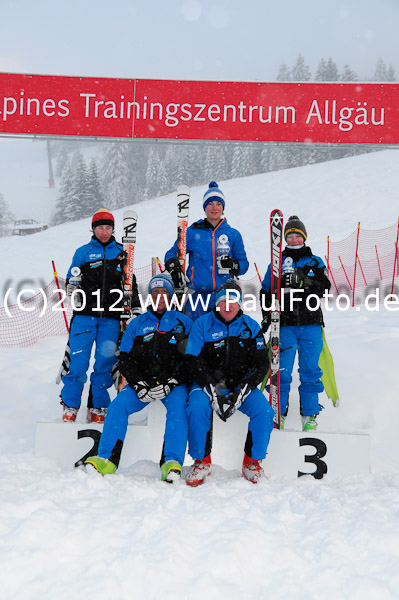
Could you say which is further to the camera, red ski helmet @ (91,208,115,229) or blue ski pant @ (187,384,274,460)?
red ski helmet @ (91,208,115,229)

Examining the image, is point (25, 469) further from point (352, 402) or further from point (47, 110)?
point (47, 110)

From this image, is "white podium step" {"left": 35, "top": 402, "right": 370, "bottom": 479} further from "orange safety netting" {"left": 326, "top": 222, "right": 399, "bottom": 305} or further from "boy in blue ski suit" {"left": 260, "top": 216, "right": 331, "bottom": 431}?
"orange safety netting" {"left": 326, "top": 222, "right": 399, "bottom": 305}

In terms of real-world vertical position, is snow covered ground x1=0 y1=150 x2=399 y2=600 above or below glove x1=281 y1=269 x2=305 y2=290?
below

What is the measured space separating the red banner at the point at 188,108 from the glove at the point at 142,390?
11.0 ft

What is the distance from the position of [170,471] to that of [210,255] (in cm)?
213

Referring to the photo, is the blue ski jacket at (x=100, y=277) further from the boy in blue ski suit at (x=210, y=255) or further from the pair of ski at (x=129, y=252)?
the boy in blue ski suit at (x=210, y=255)

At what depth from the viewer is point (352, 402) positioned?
4.81 m

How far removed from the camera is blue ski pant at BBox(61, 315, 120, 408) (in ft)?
14.3

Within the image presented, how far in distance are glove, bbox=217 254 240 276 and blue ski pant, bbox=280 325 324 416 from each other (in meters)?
0.73

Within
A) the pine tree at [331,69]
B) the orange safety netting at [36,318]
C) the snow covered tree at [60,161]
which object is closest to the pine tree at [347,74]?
the pine tree at [331,69]

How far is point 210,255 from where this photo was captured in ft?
15.1

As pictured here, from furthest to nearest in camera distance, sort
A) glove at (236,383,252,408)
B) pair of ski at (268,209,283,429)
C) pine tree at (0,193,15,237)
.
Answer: pine tree at (0,193,15,237) → pair of ski at (268,209,283,429) → glove at (236,383,252,408)

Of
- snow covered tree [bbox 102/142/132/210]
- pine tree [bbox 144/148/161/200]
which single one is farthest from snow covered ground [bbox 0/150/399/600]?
pine tree [bbox 144/148/161/200]

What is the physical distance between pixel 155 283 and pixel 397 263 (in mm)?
12036
